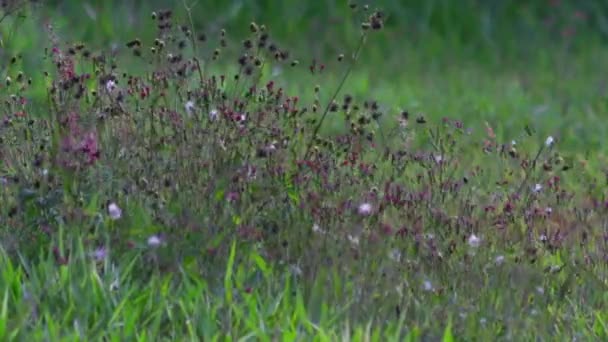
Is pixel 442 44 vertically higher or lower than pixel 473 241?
higher

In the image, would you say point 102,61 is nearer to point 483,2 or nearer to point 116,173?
point 116,173

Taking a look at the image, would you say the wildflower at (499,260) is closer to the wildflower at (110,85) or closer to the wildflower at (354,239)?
the wildflower at (354,239)

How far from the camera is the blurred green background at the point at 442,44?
8656 millimetres

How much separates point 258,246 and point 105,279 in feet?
2.04

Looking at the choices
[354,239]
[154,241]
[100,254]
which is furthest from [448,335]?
[100,254]

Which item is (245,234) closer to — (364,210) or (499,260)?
(364,210)

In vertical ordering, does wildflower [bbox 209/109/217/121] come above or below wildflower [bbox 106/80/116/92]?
below

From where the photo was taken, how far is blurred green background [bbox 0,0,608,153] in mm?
8656

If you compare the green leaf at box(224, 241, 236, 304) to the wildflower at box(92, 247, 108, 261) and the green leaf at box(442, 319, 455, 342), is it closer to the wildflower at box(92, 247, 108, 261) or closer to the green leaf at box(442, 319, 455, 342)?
the wildflower at box(92, 247, 108, 261)

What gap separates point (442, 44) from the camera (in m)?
10.5

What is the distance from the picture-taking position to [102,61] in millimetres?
4941

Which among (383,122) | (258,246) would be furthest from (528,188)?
(383,122)

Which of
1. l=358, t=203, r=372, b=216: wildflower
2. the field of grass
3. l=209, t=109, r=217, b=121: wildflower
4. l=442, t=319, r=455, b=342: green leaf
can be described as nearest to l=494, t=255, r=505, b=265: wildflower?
the field of grass

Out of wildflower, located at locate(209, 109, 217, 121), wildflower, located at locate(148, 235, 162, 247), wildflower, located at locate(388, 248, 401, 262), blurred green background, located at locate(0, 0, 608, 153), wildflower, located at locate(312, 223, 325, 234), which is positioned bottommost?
wildflower, located at locate(148, 235, 162, 247)
